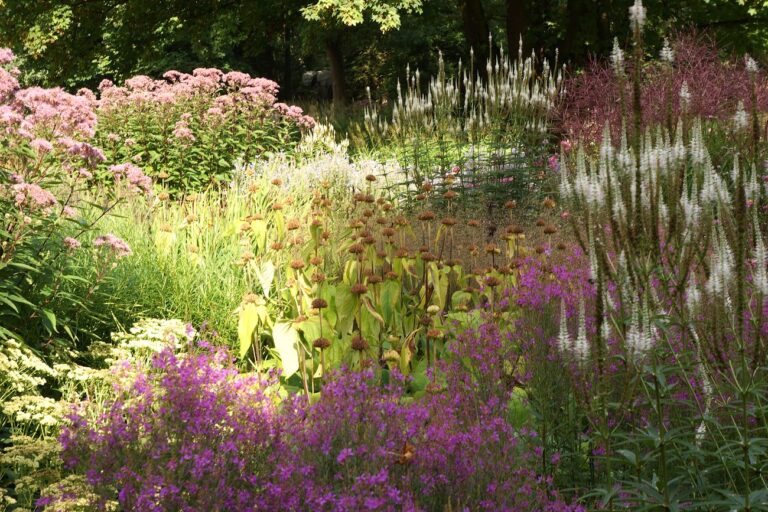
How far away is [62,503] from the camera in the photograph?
2588 millimetres

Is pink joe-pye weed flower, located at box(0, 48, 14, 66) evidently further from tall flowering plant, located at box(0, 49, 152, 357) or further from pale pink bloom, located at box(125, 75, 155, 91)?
pale pink bloom, located at box(125, 75, 155, 91)

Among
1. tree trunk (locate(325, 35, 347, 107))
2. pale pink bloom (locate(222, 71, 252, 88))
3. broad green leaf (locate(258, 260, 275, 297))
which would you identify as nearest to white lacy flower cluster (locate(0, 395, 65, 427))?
broad green leaf (locate(258, 260, 275, 297))

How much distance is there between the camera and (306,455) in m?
2.58

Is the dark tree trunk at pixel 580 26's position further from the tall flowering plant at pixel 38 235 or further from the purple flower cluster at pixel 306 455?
the purple flower cluster at pixel 306 455

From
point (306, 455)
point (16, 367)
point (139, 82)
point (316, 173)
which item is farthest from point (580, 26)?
point (306, 455)

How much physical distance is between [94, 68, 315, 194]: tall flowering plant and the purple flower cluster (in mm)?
6499

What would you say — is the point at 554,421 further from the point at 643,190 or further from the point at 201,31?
the point at 201,31

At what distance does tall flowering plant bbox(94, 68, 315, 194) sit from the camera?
9680mm

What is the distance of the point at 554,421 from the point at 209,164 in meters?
7.57

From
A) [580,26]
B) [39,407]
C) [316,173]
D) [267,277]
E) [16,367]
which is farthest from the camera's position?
[580,26]

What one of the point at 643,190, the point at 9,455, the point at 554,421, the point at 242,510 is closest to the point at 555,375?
the point at 554,421

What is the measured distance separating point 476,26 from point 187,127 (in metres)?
10.8

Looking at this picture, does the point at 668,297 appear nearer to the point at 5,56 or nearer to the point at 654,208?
the point at 654,208

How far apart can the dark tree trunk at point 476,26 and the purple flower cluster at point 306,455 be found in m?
16.8
